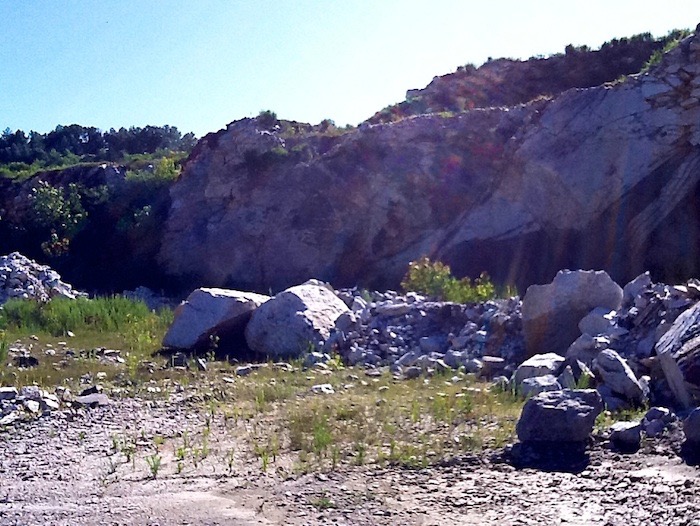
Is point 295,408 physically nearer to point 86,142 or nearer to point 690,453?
point 690,453

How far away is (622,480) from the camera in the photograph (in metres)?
3.96

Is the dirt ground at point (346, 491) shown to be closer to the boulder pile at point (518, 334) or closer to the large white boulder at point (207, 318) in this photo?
the boulder pile at point (518, 334)

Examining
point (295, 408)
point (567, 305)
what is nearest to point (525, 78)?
point (567, 305)

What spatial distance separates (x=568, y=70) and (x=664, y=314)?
18.9 m

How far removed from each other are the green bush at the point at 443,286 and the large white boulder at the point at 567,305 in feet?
7.66

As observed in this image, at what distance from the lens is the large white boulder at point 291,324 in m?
9.11

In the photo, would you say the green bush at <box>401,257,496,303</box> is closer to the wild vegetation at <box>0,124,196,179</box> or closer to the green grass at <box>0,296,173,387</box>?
the green grass at <box>0,296,173,387</box>

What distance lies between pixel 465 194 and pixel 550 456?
517 inches

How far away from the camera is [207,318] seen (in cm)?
959

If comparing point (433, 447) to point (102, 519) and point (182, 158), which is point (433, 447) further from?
point (182, 158)

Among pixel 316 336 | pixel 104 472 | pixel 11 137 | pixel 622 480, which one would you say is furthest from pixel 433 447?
pixel 11 137

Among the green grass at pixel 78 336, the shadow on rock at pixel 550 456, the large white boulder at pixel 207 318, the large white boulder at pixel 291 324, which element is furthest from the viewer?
the large white boulder at pixel 207 318

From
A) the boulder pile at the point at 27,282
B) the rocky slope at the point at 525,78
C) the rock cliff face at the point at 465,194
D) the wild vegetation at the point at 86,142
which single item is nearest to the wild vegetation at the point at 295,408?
the boulder pile at the point at 27,282

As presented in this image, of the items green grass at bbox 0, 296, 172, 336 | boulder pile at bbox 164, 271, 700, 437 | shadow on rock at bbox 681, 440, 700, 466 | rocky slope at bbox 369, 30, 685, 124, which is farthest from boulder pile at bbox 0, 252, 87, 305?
shadow on rock at bbox 681, 440, 700, 466
